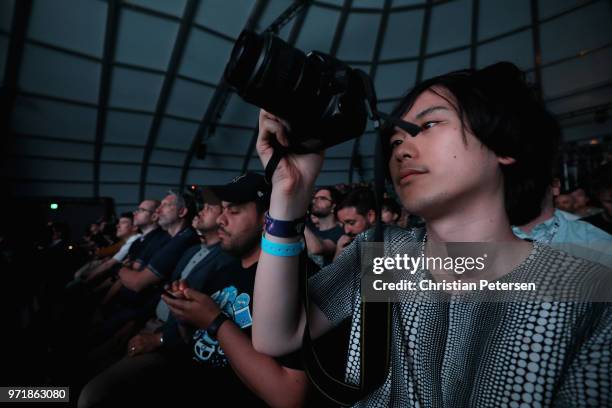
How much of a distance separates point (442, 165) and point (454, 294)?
0.28 metres

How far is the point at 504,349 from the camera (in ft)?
→ 1.72

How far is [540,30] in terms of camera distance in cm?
704

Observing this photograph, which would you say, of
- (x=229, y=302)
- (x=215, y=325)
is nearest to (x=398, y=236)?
(x=215, y=325)

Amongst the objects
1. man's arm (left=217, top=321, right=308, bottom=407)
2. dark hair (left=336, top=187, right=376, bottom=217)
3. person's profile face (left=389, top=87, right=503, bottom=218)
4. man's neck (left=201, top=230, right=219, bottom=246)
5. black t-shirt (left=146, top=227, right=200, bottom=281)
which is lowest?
man's arm (left=217, top=321, right=308, bottom=407)

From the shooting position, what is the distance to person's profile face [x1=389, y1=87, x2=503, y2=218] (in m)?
0.65

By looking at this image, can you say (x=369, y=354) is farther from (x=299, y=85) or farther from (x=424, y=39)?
(x=424, y=39)

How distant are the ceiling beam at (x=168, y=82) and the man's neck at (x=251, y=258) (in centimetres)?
651

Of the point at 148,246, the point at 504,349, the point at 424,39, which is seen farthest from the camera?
the point at 424,39

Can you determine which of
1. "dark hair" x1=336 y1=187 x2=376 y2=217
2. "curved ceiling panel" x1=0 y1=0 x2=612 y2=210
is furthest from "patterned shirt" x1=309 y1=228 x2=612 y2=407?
"curved ceiling panel" x1=0 y1=0 x2=612 y2=210

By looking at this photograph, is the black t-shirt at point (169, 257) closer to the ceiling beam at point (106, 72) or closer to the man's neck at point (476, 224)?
the man's neck at point (476, 224)

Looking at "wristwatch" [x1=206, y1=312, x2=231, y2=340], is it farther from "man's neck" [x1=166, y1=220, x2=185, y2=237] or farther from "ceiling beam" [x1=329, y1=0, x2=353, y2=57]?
"ceiling beam" [x1=329, y1=0, x2=353, y2=57]

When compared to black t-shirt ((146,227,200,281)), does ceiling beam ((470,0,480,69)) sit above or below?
above

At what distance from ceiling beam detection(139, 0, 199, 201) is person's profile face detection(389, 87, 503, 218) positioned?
698 centimetres

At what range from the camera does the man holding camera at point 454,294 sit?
1.60ft
